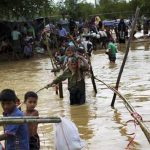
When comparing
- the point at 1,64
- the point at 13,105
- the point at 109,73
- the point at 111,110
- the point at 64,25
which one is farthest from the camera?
the point at 64,25

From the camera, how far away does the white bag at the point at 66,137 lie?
4852 mm

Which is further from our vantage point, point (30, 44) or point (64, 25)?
point (64, 25)

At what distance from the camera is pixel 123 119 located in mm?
9680

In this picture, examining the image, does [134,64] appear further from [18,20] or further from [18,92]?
[18,20]

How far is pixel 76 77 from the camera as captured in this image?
11547 millimetres

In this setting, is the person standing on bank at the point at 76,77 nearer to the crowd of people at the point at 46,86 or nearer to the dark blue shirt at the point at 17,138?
the crowd of people at the point at 46,86

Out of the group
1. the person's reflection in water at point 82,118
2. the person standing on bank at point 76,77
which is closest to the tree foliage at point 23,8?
the person standing on bank at point 76,77

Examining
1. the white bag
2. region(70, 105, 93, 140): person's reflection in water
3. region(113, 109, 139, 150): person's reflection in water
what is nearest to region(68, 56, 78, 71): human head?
region(70, 105, 93, 140): person's reflection in water

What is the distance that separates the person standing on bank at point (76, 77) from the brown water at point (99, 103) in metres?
0.23

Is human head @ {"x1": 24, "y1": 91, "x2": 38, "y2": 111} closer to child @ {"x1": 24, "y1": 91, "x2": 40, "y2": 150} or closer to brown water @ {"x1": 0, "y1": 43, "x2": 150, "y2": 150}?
child @ {"x1": 24, "y1": 91, "x2": 40, "y2": 150}

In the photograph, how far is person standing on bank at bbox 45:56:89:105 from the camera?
11.3 metres

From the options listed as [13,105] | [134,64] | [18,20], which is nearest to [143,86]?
[134,64]

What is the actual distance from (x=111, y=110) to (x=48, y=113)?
1281mm

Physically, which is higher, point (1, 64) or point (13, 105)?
point (13, 105)
